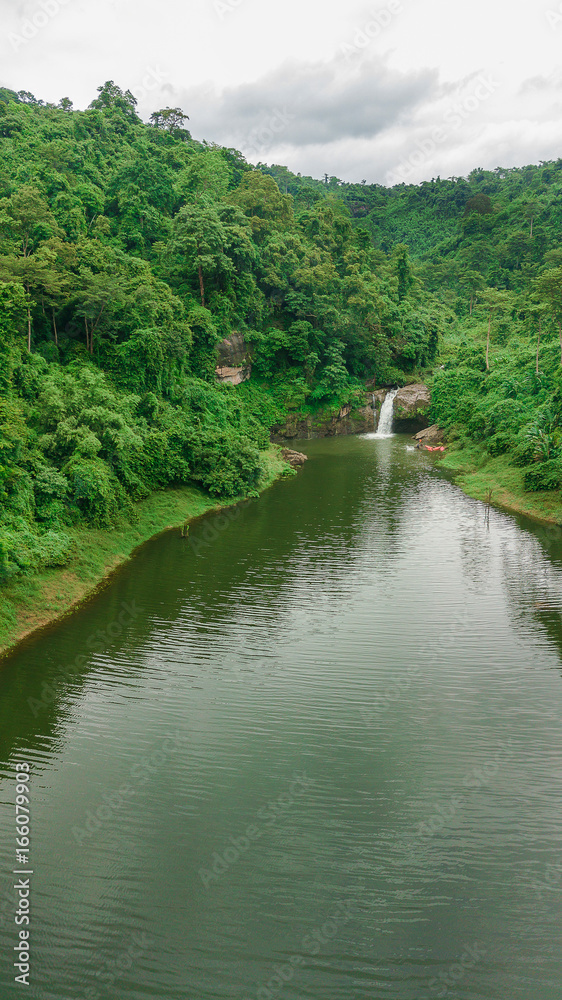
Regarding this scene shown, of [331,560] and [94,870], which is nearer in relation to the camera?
[94,870]

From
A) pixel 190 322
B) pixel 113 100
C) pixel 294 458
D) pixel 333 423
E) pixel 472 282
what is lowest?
pixel 294 458

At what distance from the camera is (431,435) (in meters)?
42.5

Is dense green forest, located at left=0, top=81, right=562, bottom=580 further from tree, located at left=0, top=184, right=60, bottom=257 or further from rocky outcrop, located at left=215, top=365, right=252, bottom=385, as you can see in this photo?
rocky outcrop, located at left=215, top=365, right=252, bottom=385

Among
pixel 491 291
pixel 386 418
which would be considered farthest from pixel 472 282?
pixel 386 418

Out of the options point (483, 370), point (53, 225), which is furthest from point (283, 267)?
point (53, 225)

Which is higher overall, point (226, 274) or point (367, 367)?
point (226, 274)

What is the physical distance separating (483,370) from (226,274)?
2070 centimetres

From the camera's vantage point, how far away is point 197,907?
8023mm

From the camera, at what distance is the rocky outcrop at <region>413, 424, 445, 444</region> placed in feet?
137

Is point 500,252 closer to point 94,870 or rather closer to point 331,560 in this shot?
point 331,560

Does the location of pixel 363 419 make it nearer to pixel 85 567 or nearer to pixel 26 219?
pixel 26 219

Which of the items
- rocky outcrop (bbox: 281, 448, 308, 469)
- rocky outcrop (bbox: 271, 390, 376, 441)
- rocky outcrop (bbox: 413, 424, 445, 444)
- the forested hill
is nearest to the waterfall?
rocky outcrop (bbox: 271, 390, 376, 441)

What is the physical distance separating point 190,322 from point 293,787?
29906 mm

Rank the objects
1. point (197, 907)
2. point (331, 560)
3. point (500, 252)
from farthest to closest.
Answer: point (500, 252) < point (331, 560) < point (197, 907)
